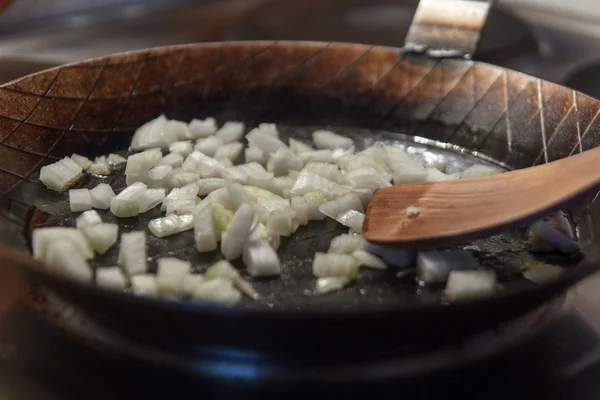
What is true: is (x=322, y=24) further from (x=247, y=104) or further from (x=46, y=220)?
(x=46, y=220)

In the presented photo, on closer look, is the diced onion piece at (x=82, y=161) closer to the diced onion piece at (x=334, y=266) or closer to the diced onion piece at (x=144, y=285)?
the diced onion piece at (x=144, y=285)

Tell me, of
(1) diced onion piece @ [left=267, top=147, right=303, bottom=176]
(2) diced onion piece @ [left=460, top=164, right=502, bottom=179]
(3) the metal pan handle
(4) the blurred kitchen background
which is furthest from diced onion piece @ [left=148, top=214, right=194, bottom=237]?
(4) the blurred kitchen background

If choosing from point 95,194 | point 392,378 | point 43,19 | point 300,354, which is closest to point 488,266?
point 392,378

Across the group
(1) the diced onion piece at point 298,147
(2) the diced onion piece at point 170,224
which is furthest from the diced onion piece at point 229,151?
(2) the diced onion piece at point 170,224

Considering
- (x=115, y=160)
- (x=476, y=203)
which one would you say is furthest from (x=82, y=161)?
(x=476, y=203)

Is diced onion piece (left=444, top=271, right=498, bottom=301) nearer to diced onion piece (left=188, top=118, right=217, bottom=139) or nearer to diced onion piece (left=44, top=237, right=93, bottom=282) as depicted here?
diced onion piece (left=44, top=237, right=93, bottom=282)

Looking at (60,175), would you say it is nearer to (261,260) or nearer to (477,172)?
(261,260)
